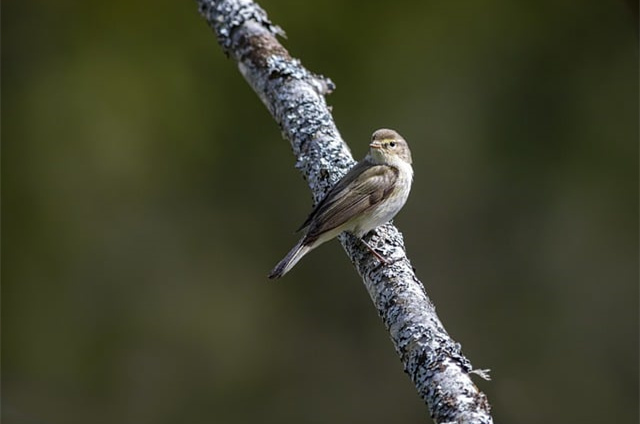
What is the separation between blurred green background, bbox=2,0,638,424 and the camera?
7457 millimetres

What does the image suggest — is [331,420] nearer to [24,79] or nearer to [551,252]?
[551,252]

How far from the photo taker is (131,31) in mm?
8023

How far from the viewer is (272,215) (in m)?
7.60

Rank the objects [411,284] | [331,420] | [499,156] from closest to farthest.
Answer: [411,284] → [331,420] → [499,156]

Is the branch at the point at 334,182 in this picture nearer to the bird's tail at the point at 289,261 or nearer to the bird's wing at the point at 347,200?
the bird's wing at the point at 347,200

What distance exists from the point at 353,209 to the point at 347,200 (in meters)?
0.07

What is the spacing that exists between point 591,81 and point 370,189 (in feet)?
16.0

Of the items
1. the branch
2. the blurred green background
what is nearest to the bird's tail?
the branch

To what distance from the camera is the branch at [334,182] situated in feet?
8.25

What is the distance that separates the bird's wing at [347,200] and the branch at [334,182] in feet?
0.24

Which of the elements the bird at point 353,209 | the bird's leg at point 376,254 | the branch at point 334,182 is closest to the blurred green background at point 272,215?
the branch at point 334,182

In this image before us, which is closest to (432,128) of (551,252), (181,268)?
(551,252)

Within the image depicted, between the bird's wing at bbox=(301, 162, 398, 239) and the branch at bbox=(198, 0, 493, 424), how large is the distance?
0.07 m

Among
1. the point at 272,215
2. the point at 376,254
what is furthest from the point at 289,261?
the point at 272,215
